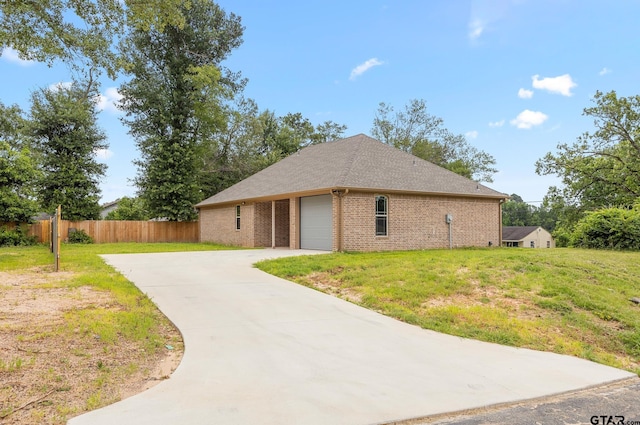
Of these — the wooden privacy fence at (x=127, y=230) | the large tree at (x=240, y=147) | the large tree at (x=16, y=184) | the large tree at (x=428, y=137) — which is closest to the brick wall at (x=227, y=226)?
the wooden privacy fence at (x=127, y=230)

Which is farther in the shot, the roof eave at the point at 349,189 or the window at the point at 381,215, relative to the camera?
the window at the point at 381,215

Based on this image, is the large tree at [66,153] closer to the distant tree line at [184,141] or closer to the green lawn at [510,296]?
the distant tree line at [184,141]

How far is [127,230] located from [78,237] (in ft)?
9.81

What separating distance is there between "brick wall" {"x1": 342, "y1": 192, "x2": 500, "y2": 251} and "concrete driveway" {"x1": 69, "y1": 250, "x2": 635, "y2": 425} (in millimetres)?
8685

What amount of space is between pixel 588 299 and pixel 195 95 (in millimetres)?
28243

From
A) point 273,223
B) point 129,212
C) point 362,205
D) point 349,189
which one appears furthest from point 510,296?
point 129,212

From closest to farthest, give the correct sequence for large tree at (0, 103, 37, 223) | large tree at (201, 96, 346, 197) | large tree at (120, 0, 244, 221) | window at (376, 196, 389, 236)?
window at (376, 196, 389, 236), large tree at (0, 103, 37, 223), large tree at (120, 0, 244, 221), large tree at (201, 96, 346, 197)

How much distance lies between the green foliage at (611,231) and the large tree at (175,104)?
2301cm

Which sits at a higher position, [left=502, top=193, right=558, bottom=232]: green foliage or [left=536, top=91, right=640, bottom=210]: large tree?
[left=536, top=91, right=640, bottom=210]: large tree

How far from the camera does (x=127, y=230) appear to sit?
27.9m

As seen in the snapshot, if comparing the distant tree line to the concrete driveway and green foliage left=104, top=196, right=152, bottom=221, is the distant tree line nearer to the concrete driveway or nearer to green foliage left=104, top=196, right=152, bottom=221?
green foliage left=104, top=196, right=152, bottom=221

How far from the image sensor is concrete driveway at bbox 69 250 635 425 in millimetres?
3346

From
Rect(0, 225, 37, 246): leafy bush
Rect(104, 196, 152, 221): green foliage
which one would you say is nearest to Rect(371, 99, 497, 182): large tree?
Rect(104, 196, 152, 221): green foliage

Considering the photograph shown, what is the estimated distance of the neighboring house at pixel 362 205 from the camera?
16.1 meters
